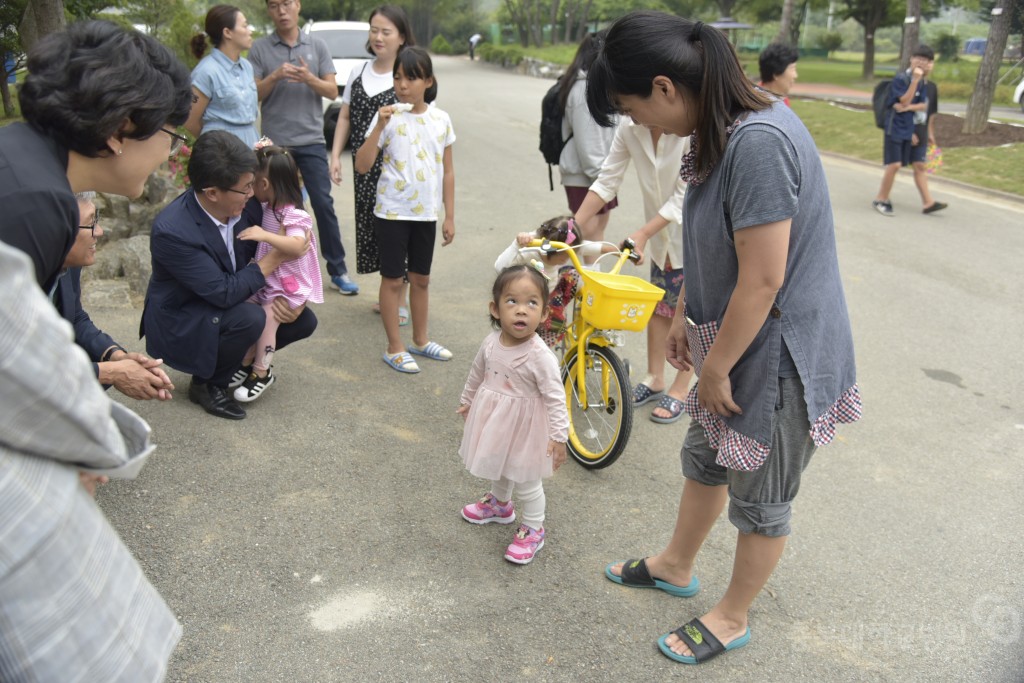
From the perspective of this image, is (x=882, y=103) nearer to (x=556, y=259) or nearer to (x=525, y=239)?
(x=556, y=259)

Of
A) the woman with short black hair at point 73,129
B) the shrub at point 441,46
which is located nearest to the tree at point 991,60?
the woman with short black hair at point 73,129

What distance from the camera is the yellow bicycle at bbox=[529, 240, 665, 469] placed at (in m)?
3.42

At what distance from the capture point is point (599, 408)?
13.3 ft

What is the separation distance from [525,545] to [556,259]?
1.31 m

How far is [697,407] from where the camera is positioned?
2664mm

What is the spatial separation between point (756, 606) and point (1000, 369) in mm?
3311

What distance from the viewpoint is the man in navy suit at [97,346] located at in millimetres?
2436

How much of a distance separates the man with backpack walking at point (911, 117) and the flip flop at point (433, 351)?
6.60 m

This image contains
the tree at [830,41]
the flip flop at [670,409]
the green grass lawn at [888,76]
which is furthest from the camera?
the tree at [830,41]

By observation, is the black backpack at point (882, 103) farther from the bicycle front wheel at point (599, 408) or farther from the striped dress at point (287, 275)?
the striped dress at point (287, 275)

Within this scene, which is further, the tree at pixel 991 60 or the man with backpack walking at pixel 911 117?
the tree at pixel 991 60

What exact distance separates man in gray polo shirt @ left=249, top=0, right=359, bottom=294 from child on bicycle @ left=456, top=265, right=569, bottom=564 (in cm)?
310

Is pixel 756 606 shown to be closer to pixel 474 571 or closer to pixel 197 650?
pixel 474 571

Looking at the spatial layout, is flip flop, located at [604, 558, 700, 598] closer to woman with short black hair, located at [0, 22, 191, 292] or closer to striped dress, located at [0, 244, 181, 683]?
striped dress, located at [0, 244, 181, 683]
